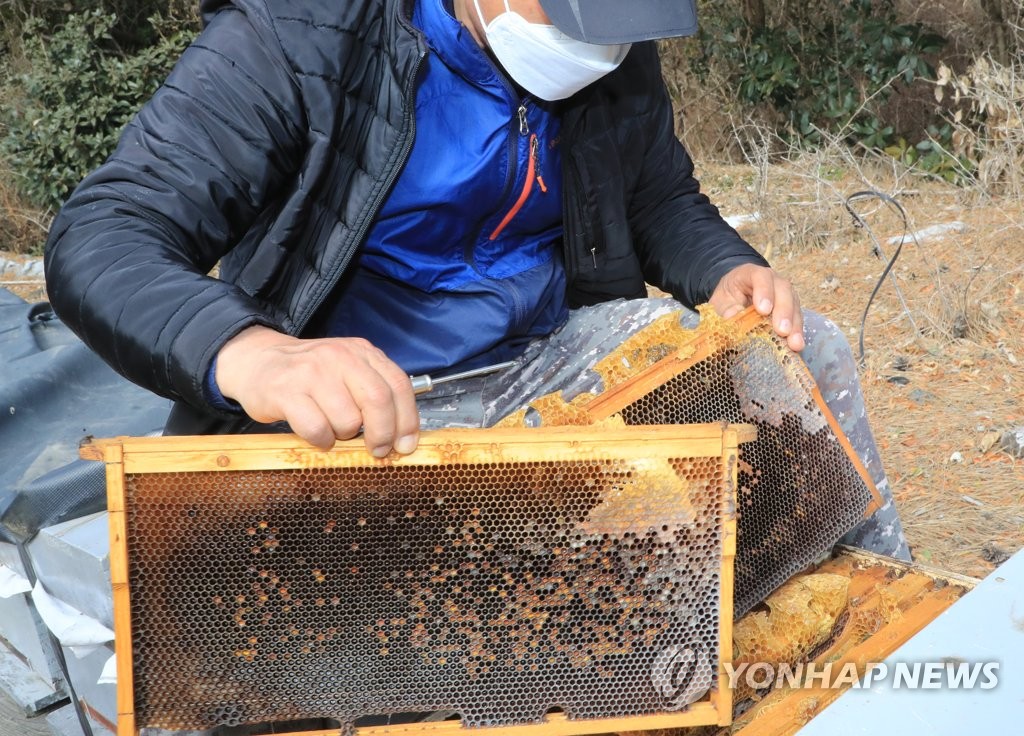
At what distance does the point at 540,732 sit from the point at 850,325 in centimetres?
413

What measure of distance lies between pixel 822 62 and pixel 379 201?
7.64 m

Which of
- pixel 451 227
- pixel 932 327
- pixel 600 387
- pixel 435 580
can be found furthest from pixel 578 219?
pixel 932 327

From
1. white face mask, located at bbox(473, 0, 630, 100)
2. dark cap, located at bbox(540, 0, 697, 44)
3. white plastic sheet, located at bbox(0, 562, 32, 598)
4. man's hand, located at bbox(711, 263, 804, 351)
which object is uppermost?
dark cap, located at bbox(540, 0, 697, 44)

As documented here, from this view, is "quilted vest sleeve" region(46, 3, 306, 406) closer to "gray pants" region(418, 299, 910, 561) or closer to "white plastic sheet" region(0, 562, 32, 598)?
"gray pants" region(418, 299, 910, 561)

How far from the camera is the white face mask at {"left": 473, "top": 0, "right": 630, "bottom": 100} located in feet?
7.25

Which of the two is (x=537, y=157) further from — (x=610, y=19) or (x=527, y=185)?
(x=610, y=19)

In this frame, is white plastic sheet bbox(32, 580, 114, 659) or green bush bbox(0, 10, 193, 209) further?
green bush bbox(0, 10, 193, 209)

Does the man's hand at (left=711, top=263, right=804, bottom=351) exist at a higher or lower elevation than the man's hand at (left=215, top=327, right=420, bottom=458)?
lower

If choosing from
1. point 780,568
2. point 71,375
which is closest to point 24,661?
point 71,375

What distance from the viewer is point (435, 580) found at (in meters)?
1.64

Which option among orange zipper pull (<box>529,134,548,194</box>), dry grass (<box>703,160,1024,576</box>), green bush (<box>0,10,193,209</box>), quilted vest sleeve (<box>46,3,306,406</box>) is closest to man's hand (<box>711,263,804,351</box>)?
orange zipper pull (<box>529,134,548,194</box>)

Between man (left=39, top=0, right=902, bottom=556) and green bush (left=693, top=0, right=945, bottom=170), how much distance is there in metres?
5.96

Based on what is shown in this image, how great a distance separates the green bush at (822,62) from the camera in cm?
779

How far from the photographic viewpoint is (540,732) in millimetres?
1703
